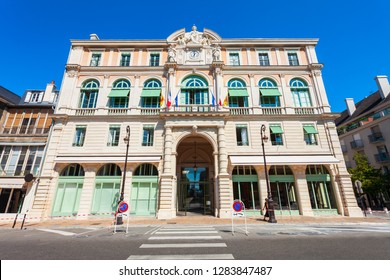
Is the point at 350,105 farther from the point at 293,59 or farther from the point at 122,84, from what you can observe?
the point at 122,84

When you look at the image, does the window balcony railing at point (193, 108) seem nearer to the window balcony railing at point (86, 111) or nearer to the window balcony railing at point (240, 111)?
the window balcony railing at point (240, 111)

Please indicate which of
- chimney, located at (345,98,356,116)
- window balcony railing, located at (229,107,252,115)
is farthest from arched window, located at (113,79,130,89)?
chimney, located at (345,98,356,116)

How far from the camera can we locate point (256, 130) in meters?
16.8

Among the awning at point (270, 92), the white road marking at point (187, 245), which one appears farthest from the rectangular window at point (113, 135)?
the awning at point (270, 92)

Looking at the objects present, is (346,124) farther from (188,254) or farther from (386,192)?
(188,254)

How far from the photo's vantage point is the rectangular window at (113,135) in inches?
653

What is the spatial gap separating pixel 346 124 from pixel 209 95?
98.6 ft

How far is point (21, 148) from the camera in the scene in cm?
1675

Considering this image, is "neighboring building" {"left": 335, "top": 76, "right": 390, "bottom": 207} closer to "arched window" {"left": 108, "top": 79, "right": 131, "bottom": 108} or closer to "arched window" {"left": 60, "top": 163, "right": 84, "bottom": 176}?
"arched window" {"left": 108, "top": 79, "right": 131, "bottom": 108}

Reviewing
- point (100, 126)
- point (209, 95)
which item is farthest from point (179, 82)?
point (100, 126)

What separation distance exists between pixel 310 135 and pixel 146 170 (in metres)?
15.6

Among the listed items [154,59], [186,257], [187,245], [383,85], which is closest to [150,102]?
[154,59]

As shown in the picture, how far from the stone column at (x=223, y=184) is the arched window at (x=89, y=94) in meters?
13.4

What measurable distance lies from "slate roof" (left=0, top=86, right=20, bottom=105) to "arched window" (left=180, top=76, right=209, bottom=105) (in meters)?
17.6
